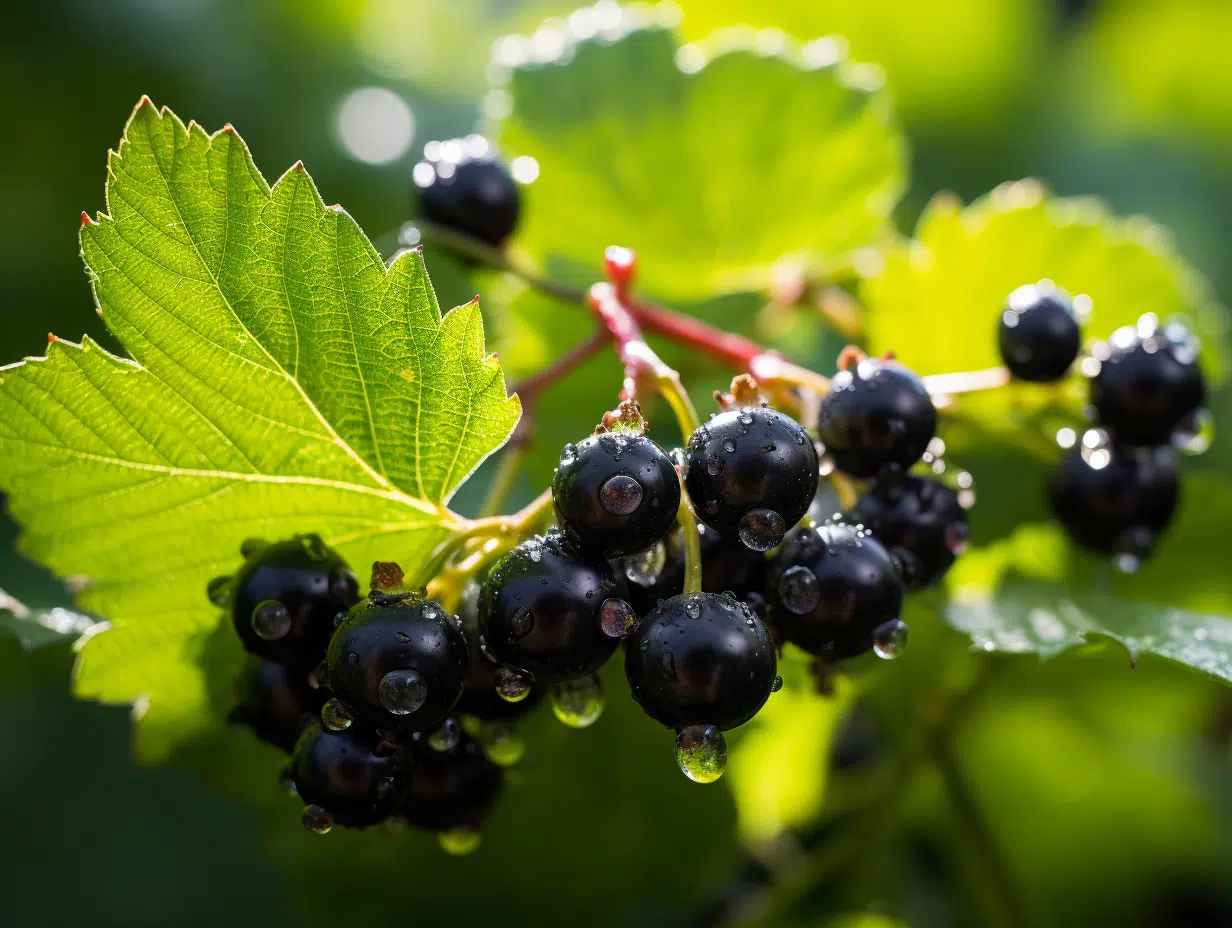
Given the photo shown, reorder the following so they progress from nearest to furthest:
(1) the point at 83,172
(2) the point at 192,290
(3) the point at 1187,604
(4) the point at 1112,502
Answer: (2) the point at 192,290 → (4) the point at 1112,502 → (3) the point at 1187,604 → (1) the point at 83,172

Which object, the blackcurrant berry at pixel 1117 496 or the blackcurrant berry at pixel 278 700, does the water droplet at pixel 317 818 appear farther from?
the blackcurrant berry at pixel 1117 496

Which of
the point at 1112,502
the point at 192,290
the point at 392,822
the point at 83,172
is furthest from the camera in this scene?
the point at 83,172

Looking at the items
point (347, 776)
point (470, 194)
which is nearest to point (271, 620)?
point (347, 776)

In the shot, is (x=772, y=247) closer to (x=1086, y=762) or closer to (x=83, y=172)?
(x=1086, y=762)

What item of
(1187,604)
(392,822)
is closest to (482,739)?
(392,822)

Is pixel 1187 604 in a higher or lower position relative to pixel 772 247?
lower

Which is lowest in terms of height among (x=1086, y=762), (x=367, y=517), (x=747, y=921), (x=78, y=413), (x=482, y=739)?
(x=1086, y=762)
